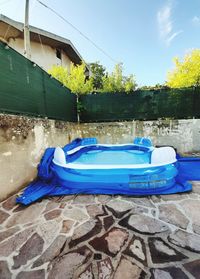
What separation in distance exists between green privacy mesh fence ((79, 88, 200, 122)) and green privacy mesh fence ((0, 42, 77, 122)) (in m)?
1.81

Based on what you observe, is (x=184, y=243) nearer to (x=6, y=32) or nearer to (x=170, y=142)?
(x=170, y=142)

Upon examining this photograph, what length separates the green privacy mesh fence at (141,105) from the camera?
6445 millimetres

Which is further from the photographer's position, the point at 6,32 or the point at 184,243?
the point at 6,32

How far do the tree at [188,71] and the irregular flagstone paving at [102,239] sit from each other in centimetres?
724

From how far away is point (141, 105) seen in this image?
679cm

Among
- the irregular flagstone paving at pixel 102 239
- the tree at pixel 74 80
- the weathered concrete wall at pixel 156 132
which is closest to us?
the irregular flagstone paving at pixel 102 239

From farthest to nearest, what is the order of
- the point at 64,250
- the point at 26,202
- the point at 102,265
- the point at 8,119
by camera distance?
the point at 8,119
the point at 26,202
the point at 64,250
the point at 102,265

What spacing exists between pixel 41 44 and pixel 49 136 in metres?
8.68

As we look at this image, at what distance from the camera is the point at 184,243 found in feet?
5.30

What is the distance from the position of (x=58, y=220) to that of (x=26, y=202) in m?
0.77

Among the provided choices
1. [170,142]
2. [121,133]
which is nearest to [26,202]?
[121,133]

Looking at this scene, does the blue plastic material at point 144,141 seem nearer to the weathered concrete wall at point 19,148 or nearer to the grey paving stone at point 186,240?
the weathered concrete wall at point 19,148

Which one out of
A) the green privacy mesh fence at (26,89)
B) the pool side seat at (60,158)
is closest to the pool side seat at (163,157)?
the pool side seat at (60,158)

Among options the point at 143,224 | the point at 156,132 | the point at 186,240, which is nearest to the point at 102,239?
the point at 143,224
